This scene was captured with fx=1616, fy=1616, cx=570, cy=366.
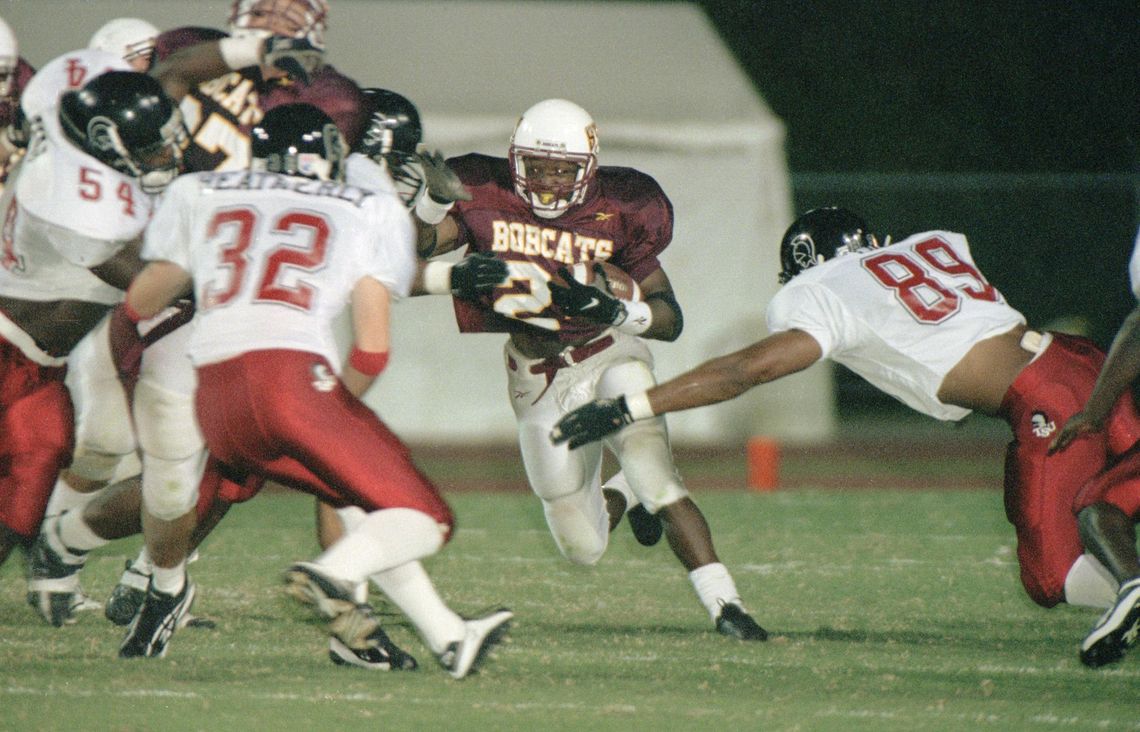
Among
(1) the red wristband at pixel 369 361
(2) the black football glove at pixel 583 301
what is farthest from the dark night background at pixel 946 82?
(1) the red wristband at pixel 369 361

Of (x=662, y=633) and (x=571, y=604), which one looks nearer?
(x=662, y=633)

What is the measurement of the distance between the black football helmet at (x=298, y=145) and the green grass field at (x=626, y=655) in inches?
46.8

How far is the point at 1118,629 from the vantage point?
3.77 meters

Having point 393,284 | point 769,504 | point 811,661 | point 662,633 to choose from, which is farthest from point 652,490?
point 769,504

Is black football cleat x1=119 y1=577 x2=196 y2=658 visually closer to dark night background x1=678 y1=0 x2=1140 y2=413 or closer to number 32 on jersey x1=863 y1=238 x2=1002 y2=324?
number 32 on jersey x1=863 y1=238 x2=1002 y2=324

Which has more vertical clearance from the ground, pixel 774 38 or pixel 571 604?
pixel 571 604

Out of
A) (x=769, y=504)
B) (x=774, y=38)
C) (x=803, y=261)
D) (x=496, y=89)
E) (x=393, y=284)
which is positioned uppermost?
(x=393, y=284)

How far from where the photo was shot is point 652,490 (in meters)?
4.54

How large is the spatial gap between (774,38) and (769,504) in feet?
37.6

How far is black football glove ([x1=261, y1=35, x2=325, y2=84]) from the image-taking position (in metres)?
4.35

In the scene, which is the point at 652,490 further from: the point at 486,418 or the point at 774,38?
the point at 774,38

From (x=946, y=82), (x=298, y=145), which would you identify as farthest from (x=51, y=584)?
(x=946, y=82)

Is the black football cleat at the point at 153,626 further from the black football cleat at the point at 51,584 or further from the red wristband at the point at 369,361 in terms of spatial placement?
the red wristband at the point at 369,361

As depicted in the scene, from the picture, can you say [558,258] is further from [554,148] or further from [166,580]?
[166,580]
